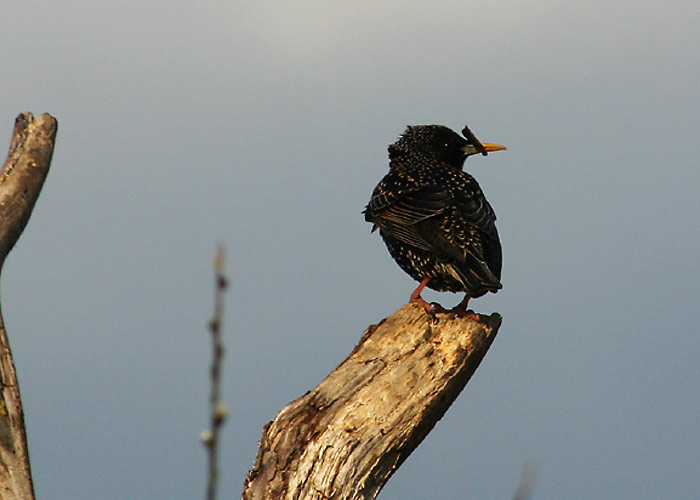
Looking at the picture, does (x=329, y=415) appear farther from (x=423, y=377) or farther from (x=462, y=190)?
(x=462, y=190)

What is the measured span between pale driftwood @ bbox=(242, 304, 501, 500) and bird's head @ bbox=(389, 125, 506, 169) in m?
3.49

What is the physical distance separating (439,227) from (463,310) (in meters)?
1.09

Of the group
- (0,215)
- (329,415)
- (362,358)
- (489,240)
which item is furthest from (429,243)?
(0,215)

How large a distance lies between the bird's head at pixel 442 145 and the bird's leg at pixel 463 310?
2443mm

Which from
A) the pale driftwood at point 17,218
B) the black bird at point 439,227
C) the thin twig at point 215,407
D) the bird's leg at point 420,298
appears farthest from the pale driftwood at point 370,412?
the thin twig at point 215,407

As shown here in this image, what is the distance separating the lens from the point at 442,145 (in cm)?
925

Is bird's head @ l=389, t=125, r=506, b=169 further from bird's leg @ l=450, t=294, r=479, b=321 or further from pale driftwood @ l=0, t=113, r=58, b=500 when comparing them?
pale driftwood @ l=0, t=113, r=58, b=500

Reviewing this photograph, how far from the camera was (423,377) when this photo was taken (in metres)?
5.44

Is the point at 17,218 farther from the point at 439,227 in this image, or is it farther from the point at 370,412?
the point at 439,227

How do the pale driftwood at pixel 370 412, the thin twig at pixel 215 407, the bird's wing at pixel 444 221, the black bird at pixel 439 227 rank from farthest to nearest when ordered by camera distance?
the bird's wing at pixel 444 221
the black bird at pixel 439 227
the pale driftwood at pixel 370 412
the thin twig at pixel 215 407

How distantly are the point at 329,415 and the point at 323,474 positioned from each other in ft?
1.13

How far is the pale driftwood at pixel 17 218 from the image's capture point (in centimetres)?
490

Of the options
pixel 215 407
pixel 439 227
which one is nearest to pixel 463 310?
pixel 439 227

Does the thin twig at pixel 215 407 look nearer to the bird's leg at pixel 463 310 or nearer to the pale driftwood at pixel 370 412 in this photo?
the pale driftwood at pixel 370 412
